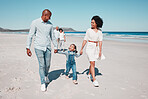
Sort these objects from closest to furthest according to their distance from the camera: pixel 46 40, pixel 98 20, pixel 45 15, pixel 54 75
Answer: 1. pixel 45 15
2. pixel 46 40
3. pixel 98 20
4. pixel 54 75

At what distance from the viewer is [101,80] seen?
4312 millimetres

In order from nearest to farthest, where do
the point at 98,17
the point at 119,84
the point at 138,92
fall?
the point at 138,92, the point at 98,17, the point at 119,84

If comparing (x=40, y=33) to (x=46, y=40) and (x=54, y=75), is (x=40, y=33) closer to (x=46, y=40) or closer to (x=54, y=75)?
(x=46, y=40)

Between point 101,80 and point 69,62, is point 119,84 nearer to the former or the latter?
point 101,80

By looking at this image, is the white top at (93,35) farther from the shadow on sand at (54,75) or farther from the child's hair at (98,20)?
the shadow on sand at (54,75)

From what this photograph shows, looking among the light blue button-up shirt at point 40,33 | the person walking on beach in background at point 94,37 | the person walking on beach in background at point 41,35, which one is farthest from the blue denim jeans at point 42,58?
the person walking on beach in background at point 94,37

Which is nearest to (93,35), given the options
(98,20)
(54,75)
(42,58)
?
(98,20)

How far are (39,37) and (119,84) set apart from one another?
2883 mm

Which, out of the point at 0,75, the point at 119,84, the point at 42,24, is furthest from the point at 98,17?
the point at 0,75

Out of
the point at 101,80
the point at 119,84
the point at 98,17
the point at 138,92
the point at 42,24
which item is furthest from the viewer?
the point at 101,80

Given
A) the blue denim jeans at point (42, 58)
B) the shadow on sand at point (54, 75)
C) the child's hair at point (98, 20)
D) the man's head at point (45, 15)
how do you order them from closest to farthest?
1. the man's head at point (45, 15)
2. the blue denim jeans at point (42, 58)
3. the child's hair at point (98, 20)
4. the shadow on sand at point (54, 75)

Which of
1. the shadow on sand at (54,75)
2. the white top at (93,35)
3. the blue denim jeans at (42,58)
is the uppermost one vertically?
the white top at (93,35)

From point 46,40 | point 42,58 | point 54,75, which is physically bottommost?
point 54,75

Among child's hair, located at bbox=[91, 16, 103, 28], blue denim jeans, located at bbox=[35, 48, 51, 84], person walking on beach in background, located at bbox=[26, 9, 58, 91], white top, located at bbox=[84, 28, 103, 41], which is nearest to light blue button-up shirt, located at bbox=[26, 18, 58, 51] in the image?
person walking on beach in background, located at bbox=[26, 9, 58, 91]
